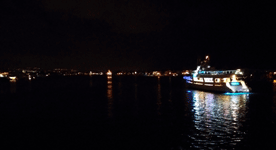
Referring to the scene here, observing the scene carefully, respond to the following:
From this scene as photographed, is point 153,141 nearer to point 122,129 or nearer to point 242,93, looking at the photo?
point 122,129

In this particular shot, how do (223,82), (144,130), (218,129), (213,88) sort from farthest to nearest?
(213,88) < (223,82) < (144,130) < (218,129)

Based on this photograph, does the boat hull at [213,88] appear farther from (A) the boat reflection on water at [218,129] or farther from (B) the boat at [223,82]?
(A) the boat reflection on water at [218,129]

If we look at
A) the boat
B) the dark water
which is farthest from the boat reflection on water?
the boat

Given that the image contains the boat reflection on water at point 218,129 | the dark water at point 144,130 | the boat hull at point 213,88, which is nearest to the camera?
the boat reflection on water at point 218,129

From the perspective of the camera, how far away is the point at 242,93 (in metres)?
50.3

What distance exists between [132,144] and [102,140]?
302 cm

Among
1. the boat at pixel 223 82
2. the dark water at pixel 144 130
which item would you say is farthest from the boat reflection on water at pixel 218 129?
the boat at pixel 223 82

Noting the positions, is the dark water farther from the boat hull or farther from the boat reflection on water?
the boat hull

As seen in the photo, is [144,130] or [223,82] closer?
[144,130]

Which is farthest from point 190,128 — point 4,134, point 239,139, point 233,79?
point 233,79

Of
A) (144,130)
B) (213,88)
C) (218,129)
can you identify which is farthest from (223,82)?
(144,130)

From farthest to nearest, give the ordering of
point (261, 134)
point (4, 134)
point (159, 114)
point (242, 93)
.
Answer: point (242, 93), point (159, 114), point (4, 134), point (261, 134)

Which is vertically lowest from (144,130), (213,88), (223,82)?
(144,130)

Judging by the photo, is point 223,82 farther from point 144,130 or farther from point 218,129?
point 144,130
